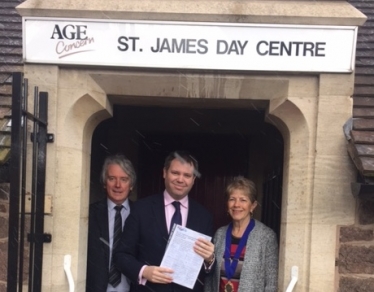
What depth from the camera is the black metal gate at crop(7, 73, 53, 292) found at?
118 inches

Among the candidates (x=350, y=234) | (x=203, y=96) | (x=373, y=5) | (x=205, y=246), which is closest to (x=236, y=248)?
(x=205, y=246)

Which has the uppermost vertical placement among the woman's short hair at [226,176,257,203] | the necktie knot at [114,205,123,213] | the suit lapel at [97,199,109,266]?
the woman's short hair at [226,176,257,203]

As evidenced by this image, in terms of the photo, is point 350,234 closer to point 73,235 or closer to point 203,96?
point 203,96

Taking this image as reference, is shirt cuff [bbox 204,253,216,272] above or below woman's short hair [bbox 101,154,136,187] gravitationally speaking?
below

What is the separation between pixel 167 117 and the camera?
5934 mm

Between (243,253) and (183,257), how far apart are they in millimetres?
405

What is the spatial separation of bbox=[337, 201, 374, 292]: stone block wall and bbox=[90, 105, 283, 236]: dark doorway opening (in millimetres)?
1910

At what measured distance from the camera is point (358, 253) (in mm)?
3604

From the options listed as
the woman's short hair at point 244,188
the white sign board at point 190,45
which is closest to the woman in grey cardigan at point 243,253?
the woman's short hair at point 244,188

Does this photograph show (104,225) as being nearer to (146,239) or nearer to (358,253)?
(146,239)

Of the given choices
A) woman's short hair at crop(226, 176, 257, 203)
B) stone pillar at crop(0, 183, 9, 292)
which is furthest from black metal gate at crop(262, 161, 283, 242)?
stone pillar at crop(0, 183, 9, 292)

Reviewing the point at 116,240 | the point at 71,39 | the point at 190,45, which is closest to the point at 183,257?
the point at 116,240

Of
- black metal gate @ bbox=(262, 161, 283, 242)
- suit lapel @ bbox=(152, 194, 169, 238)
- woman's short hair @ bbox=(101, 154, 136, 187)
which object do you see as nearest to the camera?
suit lapel @ bbox=(152, 194, 169, 238)

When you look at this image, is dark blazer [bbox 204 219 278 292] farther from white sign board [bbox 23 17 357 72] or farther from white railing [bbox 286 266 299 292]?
white sign board [bbox 23 17 357 72]
